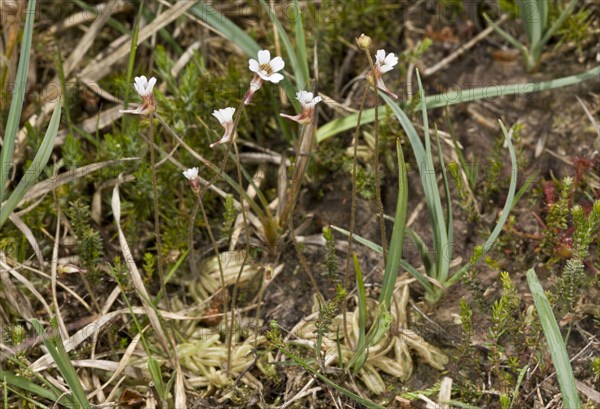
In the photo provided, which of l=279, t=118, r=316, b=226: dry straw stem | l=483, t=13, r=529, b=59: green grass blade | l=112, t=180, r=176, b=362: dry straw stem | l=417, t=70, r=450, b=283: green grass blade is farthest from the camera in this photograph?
l=483, t=13, r=529, b=59: green grass blade

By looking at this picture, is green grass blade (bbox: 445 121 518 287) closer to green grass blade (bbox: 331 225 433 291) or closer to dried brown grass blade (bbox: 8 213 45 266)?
green grass blade (bbox: 331 225 433 291)

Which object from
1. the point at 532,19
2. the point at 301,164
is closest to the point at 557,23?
the point at 532,19

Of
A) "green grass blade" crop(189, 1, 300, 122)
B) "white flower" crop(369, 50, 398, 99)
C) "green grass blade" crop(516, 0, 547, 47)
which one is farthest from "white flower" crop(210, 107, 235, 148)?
"green grass blade" crop(516, 0, 547, 47)

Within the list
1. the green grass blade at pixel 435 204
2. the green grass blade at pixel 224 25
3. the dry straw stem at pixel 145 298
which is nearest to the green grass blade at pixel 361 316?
the green grass blade at pixel 435 204

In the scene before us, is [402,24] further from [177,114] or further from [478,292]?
[478,292]

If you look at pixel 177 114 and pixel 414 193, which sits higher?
pixel 177 114

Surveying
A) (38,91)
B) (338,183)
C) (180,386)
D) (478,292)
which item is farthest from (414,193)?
(38,91)
